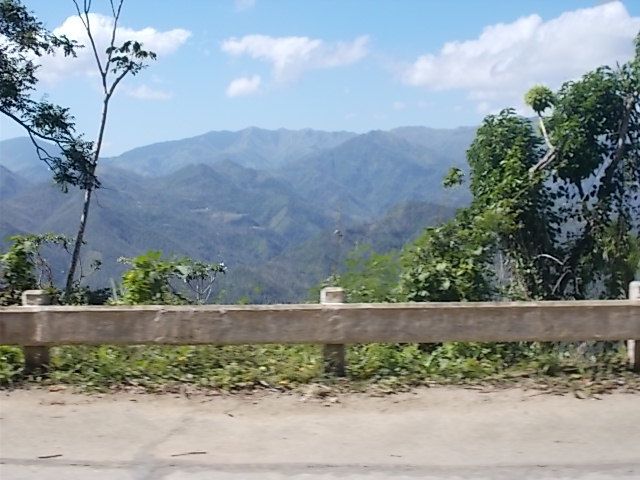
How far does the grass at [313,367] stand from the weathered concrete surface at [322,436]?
0.94 feet

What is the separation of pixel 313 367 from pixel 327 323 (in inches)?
19.1

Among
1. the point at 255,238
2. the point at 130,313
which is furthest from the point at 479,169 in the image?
the point at 255,238

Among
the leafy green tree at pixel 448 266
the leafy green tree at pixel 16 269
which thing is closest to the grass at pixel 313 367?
the leafy green tree at pixel 448 266

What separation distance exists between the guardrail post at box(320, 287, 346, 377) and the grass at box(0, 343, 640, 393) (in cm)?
9

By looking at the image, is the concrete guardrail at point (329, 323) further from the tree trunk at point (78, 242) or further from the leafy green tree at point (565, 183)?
the tree trunk at point (78, 242)

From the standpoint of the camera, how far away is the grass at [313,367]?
672 cm

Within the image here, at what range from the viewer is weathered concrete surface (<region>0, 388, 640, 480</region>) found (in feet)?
16.2

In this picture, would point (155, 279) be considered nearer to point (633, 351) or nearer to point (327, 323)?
point (327, 323)

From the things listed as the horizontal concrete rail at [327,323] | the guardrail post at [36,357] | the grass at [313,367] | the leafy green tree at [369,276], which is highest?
the leafy green tree at [369,276]

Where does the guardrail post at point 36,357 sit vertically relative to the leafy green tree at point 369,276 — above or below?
below

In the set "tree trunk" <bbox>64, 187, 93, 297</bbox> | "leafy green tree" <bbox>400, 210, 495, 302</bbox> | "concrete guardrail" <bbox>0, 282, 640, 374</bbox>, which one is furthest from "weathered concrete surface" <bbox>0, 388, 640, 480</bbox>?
"tree trunk" <bbox>64, 187, 93, 297</bbox>

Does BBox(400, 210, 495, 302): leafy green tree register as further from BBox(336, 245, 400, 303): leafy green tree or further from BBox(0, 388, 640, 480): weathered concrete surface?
BBox(0, 388, 640, 480): weathered concrete surface

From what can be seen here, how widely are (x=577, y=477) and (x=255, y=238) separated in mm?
191567

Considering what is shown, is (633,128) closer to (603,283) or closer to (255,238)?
(603,283)
